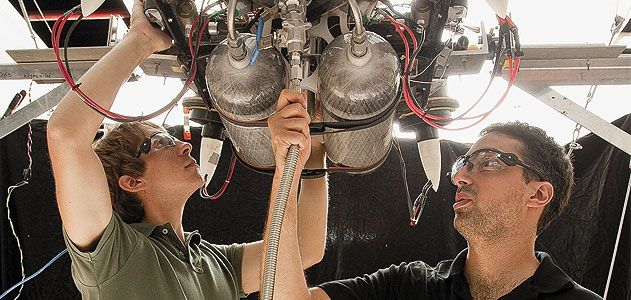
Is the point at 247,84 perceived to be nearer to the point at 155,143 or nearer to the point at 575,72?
the point at 155,143

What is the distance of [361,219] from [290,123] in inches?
54.5

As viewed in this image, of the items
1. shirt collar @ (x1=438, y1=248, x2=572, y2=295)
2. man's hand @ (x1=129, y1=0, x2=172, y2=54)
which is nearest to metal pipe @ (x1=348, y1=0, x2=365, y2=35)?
man's hand @ (x1=129, y1=0, x2=172, y2=54)

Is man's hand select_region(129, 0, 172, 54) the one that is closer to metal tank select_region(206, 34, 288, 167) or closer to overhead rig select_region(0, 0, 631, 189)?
overhead rig select_region(0, 0, 631, 189)

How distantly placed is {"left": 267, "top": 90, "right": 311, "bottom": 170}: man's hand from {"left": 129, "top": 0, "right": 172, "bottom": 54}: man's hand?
0.31 metres

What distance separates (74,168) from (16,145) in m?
1.20

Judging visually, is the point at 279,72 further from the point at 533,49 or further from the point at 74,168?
the point at 533,49

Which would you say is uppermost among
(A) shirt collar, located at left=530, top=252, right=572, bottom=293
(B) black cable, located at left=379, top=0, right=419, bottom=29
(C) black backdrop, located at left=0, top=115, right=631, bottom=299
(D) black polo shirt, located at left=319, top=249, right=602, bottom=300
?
(B) black cable, located at left=379, top=0, right=419, bottom=29

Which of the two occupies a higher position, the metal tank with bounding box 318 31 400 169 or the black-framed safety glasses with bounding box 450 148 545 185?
the metal tank with bounding box 318 31 400 169

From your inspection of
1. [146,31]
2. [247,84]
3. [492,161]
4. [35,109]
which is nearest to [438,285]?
[492,161]

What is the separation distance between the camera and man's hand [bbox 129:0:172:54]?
1242 millimetres

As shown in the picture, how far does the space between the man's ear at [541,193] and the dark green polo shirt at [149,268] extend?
71 cm

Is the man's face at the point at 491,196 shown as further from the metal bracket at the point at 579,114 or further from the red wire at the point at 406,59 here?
the red wire at the point at 406,59

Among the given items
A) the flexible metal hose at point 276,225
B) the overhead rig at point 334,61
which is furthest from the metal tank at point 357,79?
the flexible metal hose at point 276,225

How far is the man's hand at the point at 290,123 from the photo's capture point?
3.47 feet
